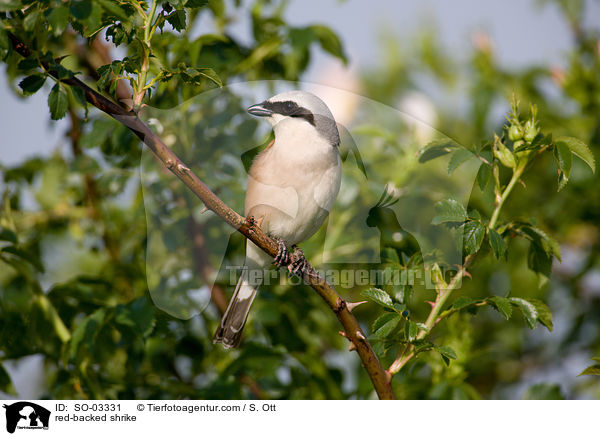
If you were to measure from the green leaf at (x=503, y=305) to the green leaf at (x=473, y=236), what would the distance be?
11 centimetres

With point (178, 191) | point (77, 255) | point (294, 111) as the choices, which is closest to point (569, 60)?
point (294, 111)

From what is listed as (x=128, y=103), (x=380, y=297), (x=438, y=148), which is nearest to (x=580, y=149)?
(x=438, y=148)

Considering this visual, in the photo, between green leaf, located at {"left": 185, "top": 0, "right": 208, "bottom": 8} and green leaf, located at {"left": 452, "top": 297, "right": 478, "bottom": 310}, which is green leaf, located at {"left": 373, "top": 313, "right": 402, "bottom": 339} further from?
green leaf, located at {"left": 185, "top": 0, "right": 208, "bottom": 8}

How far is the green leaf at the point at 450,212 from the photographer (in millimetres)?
1042

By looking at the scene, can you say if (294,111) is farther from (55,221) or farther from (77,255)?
(77,255)

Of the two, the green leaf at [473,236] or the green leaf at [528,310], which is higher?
the green leaf at [473,236]

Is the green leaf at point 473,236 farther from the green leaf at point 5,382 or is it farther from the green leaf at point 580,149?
the green leaf at point 5,382

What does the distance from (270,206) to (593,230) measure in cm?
149

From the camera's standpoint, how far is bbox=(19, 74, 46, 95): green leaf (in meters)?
0.93

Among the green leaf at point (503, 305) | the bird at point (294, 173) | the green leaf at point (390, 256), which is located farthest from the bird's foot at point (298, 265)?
the green leaf at point (503, 305)

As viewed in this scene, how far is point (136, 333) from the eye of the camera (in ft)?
4.25

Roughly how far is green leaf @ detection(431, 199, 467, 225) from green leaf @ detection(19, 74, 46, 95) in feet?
2.37
